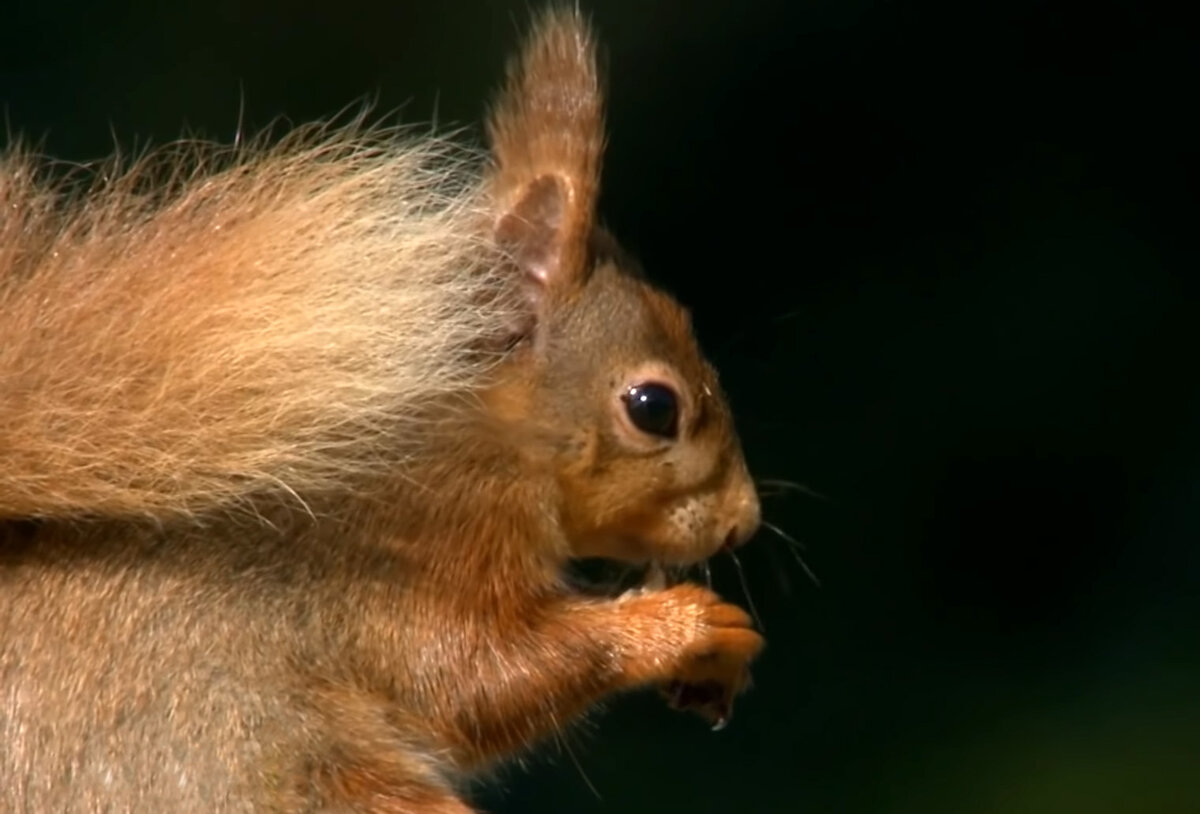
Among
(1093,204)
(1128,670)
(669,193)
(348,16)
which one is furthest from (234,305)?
(1128,670)

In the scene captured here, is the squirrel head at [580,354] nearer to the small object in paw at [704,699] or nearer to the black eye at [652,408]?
the black eye at [652,408]

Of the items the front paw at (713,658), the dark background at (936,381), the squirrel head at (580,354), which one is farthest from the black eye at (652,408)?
the dark background at (936,381)

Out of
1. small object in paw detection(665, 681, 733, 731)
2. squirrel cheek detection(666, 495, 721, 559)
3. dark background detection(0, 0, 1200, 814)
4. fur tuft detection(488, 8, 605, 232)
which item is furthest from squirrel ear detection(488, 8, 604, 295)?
dark background detection(0, 0, 1200, 814)

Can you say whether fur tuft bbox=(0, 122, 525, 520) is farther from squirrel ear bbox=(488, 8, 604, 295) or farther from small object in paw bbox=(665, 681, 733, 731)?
small object in paw bbox=(665, 681, 733, 731)

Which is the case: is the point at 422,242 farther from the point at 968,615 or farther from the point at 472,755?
the point at 968,615

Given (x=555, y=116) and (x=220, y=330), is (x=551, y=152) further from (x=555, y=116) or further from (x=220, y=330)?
(x=220, y=330)
